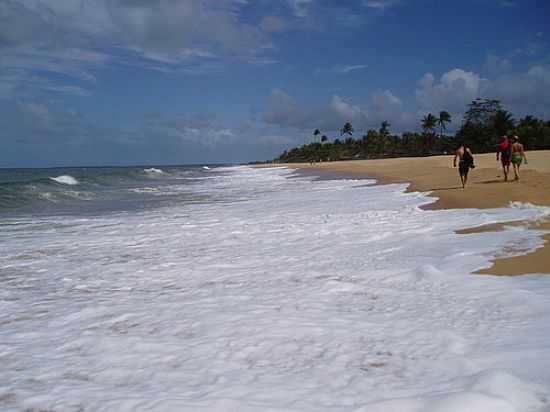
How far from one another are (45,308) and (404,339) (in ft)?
11.7

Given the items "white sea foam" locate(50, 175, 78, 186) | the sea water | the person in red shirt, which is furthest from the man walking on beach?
"white sea foam" locate(50, 175, 78, 186)

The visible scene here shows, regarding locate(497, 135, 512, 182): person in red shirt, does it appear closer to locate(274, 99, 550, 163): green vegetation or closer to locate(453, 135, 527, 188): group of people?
locate(453, 135, 527, 188): group of people

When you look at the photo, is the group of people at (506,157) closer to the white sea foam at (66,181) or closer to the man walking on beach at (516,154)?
the man walking on beach at (516,154)

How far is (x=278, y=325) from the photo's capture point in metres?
3.92

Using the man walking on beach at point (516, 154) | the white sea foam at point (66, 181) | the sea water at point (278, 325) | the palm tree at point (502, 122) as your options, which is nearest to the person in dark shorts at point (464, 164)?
the man walking on beach at point (516, 154)

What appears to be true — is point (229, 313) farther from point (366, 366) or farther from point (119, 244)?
point (119, 244)

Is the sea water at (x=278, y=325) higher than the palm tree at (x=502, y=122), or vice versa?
the palm tree at (x=502, y=122)

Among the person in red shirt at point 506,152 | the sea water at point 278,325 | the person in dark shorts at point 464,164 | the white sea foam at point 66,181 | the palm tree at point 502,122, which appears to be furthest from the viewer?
the palm tree at point 502,122

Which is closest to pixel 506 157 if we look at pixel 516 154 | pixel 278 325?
pixel 516 154

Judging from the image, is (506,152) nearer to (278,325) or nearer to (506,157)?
(506,157)

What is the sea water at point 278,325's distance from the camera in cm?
282

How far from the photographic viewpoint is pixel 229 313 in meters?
4.29

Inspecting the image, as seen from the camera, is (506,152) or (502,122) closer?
(506,152)

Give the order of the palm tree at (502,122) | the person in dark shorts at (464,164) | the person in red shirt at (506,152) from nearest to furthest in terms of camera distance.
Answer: the person in dark shorts at (464,164)
the person in red shirt at (506,152)
the palm tree at (502,122)
